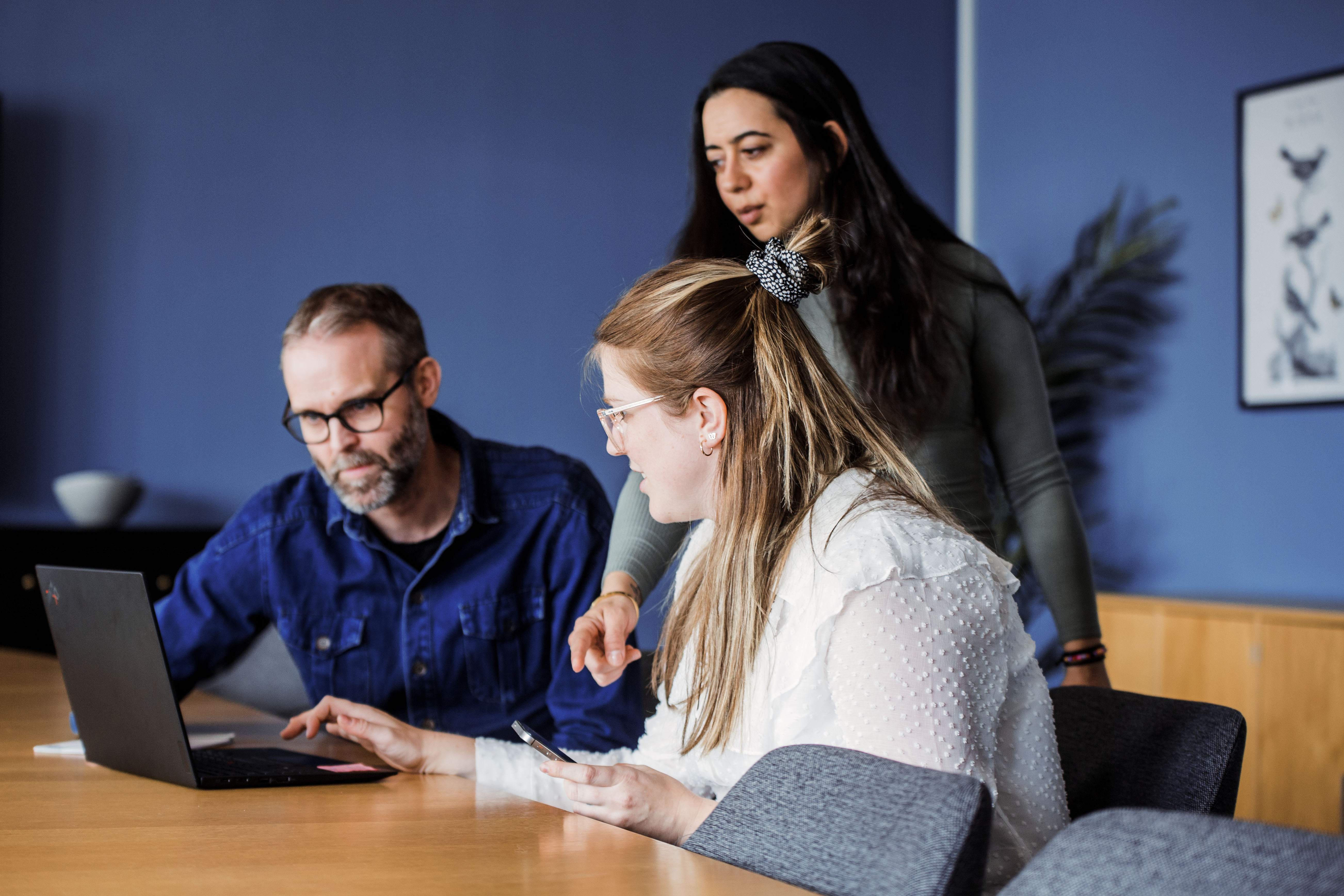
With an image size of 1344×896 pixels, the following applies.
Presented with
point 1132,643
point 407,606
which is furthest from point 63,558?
point 1132,643

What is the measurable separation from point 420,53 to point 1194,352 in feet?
8.47

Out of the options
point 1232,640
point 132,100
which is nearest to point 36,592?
point 132,100

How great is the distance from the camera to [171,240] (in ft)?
11.2

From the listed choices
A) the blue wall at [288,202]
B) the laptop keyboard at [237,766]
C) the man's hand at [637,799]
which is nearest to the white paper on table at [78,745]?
the laptop keyboard at [237,766]

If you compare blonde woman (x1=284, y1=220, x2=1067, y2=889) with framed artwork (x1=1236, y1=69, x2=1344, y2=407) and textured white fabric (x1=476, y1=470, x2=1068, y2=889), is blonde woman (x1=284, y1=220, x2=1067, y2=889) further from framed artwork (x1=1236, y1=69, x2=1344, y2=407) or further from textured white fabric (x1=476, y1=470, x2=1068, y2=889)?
framed artwork (x1=1236, y1=69, x2=1344, y2=407)

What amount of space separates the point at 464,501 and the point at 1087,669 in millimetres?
934

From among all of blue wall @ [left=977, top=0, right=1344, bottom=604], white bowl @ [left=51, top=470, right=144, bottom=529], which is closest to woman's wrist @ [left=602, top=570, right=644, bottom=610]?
white bowl @ [left=51, top=470, right=144, bottom=529]

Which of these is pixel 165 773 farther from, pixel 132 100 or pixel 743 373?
pixel 132 100

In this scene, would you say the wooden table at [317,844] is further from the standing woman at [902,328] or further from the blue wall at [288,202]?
the blue wall at [288,202]

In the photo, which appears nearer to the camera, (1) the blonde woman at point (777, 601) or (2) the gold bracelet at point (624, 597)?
(1) the blonde woman at point (777, 601)

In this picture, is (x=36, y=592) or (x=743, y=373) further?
(x=36, y=592)

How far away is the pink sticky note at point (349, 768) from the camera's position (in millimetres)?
1214

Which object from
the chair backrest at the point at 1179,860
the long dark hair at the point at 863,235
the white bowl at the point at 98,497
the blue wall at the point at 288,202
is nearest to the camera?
the chair backrest at the point at 1179,860

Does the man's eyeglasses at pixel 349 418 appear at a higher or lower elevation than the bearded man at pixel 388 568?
higher
